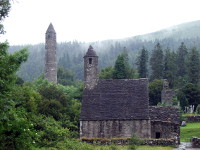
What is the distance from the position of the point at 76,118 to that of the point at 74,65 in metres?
124

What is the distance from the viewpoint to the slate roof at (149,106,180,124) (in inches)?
1435

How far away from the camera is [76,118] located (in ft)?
130

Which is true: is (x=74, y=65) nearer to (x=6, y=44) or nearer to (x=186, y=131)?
(x=186, y=131)

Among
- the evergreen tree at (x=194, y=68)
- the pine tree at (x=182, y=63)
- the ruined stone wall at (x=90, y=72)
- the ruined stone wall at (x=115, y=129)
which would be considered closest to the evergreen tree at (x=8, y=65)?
the ruined stone wall at (x=115, y=129)

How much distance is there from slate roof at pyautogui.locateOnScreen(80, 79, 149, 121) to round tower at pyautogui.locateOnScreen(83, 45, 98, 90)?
59 cm

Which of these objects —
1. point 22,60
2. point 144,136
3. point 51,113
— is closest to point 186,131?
point 144,136

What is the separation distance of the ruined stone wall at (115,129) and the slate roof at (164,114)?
176 centimetres

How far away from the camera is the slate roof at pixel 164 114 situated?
36.4m

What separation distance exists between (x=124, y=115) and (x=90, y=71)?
6801mm

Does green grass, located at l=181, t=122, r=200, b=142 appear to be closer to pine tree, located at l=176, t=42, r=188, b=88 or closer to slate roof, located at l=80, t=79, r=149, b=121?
slate roof, located at l=80, t=79, r=149, b=121

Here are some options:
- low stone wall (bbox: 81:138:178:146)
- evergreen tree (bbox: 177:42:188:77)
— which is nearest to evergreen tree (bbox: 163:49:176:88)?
evergreen tree (bbox: 177:42:188:77)

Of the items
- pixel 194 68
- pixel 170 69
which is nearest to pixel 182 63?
pixel 170 69

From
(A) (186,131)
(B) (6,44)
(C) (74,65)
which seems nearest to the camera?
(B) (6,44)

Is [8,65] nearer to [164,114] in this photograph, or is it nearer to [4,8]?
[4,8]
